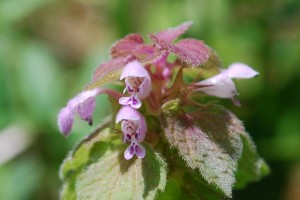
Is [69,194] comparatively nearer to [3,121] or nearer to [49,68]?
[3,121]

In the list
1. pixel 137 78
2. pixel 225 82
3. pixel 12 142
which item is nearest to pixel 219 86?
pixel 225 82

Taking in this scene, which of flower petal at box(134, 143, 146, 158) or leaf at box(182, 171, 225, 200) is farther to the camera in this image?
leaf at box(182, 171, 225, 200)

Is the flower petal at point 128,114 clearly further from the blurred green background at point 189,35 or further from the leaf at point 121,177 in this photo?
the blurred green background at point 189,35

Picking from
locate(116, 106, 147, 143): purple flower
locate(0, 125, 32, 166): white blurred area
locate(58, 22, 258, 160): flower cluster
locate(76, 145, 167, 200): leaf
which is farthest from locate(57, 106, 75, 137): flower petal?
locate(0, 125, 32, 166): white blurred area

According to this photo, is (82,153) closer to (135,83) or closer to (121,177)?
(121,177)

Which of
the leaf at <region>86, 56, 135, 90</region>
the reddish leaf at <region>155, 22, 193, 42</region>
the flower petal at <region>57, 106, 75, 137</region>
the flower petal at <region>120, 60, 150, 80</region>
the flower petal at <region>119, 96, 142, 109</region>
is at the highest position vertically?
the flower petal at <region>120, 60, 150, 80</region>

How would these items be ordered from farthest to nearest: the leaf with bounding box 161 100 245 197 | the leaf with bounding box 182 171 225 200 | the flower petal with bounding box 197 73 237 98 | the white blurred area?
the white blurred area < the flower petal with bounding box 197 73 237 98 < the leaf with bounding box 182 171 225 200 < the leaf with bounding box 161 100 245 197

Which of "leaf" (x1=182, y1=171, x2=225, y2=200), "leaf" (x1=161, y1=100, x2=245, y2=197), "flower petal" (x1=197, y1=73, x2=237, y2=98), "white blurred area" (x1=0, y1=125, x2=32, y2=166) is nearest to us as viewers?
"leaf" (x1=161, y1=100, x2=245, y2=197)

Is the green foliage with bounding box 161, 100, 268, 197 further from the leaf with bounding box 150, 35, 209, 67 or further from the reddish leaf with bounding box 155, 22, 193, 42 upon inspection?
the reddish leaf with bounding box 155, 22, 193, 42
